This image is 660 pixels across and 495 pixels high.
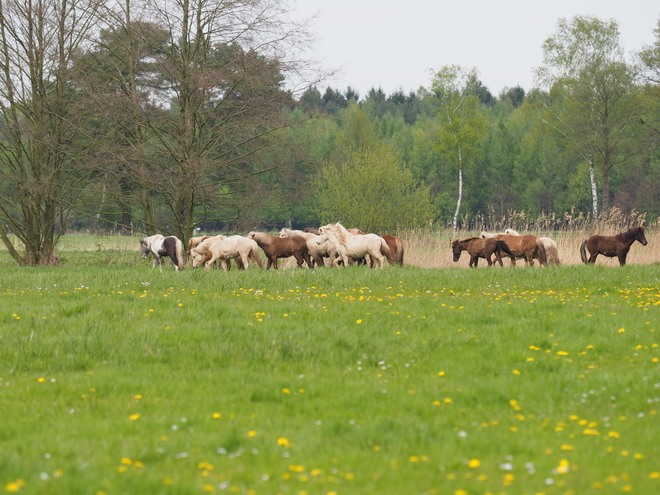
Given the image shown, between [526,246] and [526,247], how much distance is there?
3 cm

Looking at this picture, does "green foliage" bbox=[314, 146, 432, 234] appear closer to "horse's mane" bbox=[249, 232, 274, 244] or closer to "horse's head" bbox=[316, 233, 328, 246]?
"horse's mane" bbox=[249, 232, 274, 244]

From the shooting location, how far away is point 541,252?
22.1 metres

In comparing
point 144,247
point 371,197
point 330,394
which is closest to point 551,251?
point 144,247

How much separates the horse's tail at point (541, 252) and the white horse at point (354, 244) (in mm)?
4788

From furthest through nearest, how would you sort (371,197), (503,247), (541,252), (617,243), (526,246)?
(371,197) < (541,252) < (526,246) < (503,247) < (617,243)

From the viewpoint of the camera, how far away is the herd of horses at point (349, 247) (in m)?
20.8

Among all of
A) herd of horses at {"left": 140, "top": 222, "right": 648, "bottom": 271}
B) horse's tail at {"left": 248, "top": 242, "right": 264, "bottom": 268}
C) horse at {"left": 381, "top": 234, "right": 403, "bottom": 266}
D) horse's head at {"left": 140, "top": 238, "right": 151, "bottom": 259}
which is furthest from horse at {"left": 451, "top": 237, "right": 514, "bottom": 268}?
horse's head at {"left": 140, "top": 238, "right": 151, "bottom": 259}

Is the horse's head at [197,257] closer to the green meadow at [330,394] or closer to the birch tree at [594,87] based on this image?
the green meadow at [330,394]

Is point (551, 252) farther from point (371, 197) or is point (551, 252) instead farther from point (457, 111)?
point (457, 111)

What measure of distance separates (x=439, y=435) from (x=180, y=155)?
20389mm

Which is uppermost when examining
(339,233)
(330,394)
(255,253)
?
(339,233)

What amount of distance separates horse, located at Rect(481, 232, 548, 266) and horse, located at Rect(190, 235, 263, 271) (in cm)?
756

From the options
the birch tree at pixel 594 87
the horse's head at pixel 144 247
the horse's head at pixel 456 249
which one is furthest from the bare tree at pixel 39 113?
the birch tree at pixel 594 87

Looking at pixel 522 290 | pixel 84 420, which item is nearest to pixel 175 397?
pixel 84 420
